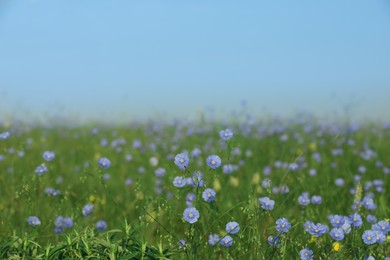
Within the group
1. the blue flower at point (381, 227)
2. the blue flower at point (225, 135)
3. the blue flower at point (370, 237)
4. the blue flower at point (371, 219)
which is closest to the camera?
the blue flower at point (370, 237)

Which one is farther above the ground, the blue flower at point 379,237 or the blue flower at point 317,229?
the blue flower at point 379,237

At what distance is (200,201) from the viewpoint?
9.17 ft

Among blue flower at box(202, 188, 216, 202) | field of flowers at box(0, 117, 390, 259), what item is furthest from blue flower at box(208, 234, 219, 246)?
blue flower at box(202, 188, 216, 202)

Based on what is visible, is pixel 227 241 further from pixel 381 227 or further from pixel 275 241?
pixel 381 227

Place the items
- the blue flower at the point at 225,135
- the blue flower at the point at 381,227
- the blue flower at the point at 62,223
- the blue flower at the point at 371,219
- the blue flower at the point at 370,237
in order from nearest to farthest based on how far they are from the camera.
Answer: the blue flower at the point at 370,237
the blue flower at the point at 381,227
the blue flower at the point at 225,135
the blue flower at the point at 371,219
the blue flower at the point at 62,223

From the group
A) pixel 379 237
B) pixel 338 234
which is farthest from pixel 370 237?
pixel 338 234

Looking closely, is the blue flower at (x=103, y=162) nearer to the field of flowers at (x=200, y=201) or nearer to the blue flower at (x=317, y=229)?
the field of flowers at (x=200, y=201)

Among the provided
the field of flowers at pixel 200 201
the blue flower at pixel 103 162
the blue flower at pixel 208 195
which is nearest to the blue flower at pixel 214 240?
the field of flowers at pixel 200 201

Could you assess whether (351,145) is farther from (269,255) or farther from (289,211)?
(269,255)

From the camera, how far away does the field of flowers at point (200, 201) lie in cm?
247

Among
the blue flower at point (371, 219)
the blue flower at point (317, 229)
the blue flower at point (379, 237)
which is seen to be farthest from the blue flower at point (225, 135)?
the blue flower at point (371, 219)

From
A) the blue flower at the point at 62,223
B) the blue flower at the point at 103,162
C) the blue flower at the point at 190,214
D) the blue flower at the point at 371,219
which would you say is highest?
the blue flower at the point at 190,214

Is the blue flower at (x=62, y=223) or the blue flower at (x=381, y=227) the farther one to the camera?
the blue flower at (x=62, y=223)

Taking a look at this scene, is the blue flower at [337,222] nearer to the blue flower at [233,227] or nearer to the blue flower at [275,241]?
the blue flower at [275,241]
